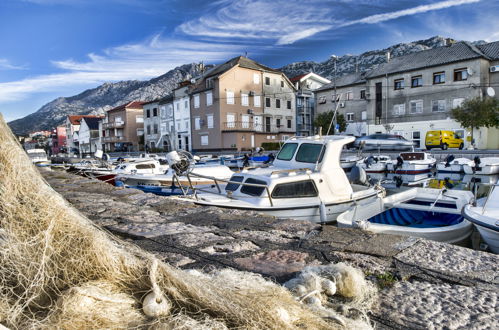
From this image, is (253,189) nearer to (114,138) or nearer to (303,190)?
(303,190)

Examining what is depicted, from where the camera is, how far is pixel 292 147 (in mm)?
10859

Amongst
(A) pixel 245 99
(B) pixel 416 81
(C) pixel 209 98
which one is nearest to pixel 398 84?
(B) pixel 416 81

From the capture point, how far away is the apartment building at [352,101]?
44875 mm

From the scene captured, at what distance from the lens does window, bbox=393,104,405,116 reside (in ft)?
136

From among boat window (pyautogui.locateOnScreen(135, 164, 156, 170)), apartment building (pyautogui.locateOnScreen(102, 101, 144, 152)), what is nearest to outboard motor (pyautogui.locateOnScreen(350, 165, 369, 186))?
boat window (pyautogui.locateOnScreen(135, 164, 156, 170))

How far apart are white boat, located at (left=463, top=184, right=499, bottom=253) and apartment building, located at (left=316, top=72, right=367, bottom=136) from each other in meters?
37.3

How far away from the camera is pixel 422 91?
39281 millimetres

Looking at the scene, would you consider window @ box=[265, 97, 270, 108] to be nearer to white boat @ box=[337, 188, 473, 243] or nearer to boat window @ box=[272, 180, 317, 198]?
white boat @ box=[337, 188, 473, 243]

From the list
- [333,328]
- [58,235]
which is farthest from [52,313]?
[333,328]

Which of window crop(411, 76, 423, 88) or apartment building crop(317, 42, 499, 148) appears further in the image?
window crop(411, 76, 423, 88)

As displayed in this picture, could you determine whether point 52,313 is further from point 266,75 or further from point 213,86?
point 266,75

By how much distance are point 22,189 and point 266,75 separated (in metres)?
48.5

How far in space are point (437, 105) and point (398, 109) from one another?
4436mm

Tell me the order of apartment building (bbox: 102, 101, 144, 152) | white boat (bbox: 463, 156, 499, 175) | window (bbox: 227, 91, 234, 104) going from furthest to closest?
apartment building (bbox: 102, 101, 144, 152), window (bbox: 227, 91, 234, 104), white boat (bbox: 463, 156, 499, 175)
